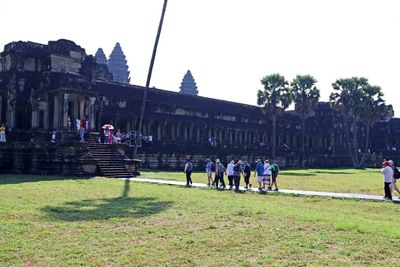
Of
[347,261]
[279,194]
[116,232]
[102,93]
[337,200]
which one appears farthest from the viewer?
[102,93]

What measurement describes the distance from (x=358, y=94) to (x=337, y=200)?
46.9m

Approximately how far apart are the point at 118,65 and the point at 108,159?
57069 millimetres

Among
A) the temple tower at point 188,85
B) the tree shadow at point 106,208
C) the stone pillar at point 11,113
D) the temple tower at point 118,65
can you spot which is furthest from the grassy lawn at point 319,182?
the temple tower at point 188,85

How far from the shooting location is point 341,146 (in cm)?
7125

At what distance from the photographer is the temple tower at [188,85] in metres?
92.4

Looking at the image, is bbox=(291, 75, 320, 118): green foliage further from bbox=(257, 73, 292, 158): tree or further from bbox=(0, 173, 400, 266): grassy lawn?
bbox=(0, 173, 400, 266): grassy lawn

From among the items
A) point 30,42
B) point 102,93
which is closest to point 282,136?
point 102,93

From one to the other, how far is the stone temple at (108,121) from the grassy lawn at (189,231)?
408 inches

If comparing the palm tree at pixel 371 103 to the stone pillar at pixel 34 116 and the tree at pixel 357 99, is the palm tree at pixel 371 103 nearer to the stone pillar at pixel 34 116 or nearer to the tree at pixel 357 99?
the tree at pixel 357 99

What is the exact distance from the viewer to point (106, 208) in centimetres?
1282

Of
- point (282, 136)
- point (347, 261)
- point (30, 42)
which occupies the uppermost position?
point (30, 42)

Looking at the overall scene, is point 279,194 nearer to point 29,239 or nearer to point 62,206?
point 62,206

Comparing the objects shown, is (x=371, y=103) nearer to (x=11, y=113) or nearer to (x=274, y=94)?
(x=274, y=94)

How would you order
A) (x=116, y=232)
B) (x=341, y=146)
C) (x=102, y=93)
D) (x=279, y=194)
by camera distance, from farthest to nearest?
(x=341, y=146) < (x=102, y=93) < (x=279, y=194) < (x=116, y=232)
